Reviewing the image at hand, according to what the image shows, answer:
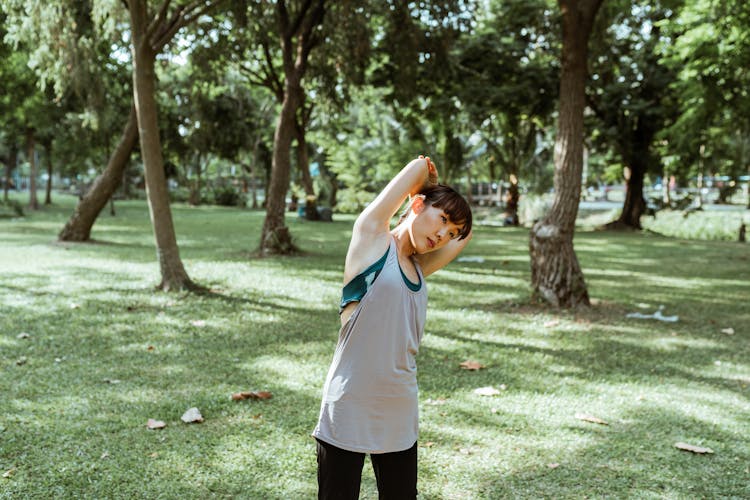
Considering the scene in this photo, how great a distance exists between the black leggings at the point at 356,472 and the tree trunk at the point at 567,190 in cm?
613

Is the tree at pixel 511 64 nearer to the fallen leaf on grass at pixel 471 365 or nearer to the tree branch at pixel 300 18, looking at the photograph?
the tree branch at pixel 300 18

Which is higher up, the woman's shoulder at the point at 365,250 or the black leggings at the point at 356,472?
the woman's shoulder at the point at 365,250

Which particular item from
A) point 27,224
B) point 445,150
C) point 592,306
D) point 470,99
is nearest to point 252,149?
point 445,150

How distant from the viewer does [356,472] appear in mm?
2285

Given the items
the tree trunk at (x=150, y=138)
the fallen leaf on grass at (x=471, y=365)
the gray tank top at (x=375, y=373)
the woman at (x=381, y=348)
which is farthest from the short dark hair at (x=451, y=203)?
the tree trunk at (x=150, y=138)

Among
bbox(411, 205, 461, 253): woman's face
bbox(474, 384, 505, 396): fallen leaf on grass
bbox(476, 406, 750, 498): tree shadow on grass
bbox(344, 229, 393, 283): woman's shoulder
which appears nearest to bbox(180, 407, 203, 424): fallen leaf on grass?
bbox(476, 406, 750, 498): tree shadow on grass

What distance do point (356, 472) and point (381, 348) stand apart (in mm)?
461

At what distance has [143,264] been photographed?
11641 mm

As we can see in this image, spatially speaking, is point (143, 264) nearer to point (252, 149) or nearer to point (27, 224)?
point (27, 224)

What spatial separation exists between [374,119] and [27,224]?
18.7m

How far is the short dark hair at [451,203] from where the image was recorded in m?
2.29

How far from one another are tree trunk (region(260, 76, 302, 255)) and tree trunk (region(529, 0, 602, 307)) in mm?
6284

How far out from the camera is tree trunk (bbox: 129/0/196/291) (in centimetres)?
843

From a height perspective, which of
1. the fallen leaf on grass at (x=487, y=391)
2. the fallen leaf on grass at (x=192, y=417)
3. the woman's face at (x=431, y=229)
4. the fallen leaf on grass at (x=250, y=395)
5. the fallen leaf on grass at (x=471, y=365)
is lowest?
the fallen leaf on grass at (x=192, y=417)
